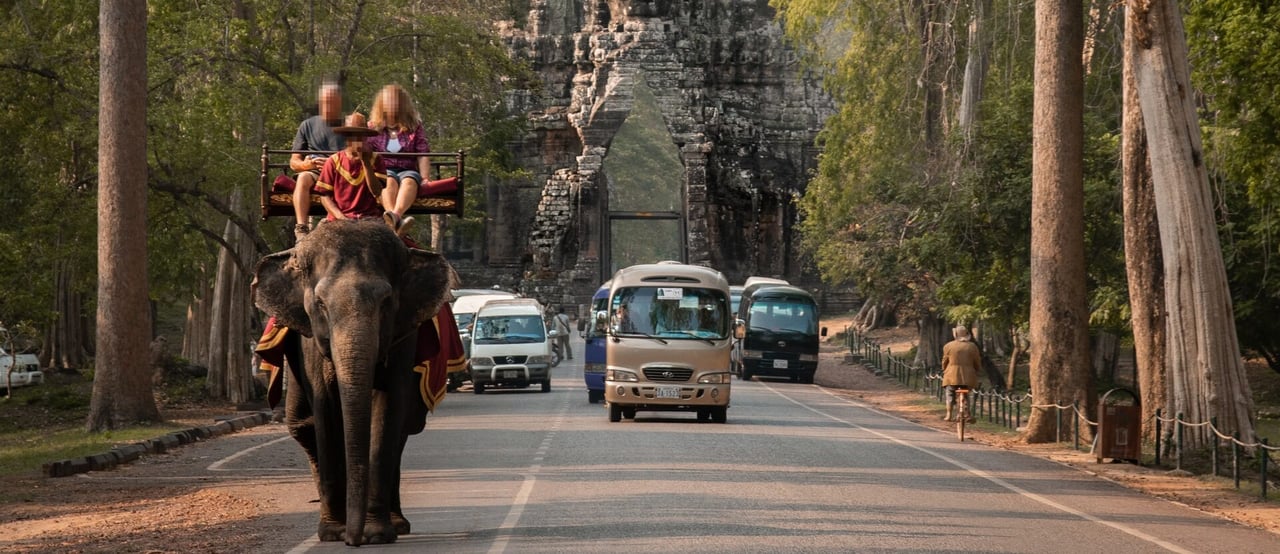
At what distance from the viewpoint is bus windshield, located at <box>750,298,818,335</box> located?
46.0 metres

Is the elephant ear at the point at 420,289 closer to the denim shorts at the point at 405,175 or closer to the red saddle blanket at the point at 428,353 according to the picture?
the red saddle blanket at the point at 428,353

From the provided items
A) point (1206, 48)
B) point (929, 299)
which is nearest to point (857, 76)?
point (929, 299)

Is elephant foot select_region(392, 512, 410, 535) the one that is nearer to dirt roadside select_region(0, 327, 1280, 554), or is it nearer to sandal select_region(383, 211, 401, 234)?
dirt roadside select_region(0, 327, 1280, 554)

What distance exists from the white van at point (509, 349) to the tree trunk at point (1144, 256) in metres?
17.3

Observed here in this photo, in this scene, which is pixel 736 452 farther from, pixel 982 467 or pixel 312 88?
pixel 312 88

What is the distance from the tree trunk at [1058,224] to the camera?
24.3 metres

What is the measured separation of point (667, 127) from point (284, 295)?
61.1 meters

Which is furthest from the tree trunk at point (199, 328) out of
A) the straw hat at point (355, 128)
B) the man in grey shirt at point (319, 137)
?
the straw hat at point (355, 128)

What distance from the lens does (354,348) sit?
1129 centimetres

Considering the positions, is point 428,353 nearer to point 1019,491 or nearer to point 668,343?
point 1019,491

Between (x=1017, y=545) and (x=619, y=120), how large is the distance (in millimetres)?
59244

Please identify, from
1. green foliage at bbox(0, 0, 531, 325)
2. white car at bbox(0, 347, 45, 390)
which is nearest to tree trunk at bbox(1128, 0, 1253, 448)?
green foliage at bbox(0, 0, 531, 325)

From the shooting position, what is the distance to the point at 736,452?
2061 centimetres

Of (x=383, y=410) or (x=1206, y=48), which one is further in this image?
(x=1206, y=48)
